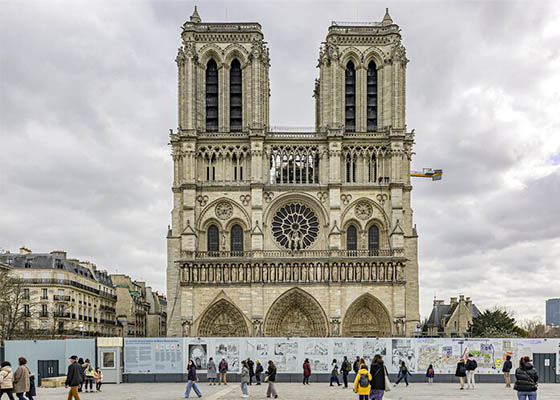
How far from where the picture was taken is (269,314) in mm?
48188

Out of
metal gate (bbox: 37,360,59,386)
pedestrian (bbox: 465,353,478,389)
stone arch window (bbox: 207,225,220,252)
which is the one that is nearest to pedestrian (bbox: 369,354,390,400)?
pedestrian (bbox: 465,353,478,389)

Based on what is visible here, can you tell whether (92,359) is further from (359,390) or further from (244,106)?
(244,106)

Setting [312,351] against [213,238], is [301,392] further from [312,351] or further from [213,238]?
[213,238]

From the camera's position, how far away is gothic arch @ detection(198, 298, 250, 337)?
48312 millimetres

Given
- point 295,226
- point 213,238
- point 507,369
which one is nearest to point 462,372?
point 507,369

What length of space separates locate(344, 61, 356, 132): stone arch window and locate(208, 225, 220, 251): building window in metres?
11.8

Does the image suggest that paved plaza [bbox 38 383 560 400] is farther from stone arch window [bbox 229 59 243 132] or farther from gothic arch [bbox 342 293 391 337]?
stone arch window [bbox 229 59 243 132]

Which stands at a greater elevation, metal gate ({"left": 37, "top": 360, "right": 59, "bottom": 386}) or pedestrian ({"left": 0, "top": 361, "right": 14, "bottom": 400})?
pedestrian ({"left": 0, "top": 361, "right": 14, "bottom": 400})

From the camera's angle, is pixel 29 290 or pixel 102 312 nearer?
pixel 29 290

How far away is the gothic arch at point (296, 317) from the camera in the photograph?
159 feet

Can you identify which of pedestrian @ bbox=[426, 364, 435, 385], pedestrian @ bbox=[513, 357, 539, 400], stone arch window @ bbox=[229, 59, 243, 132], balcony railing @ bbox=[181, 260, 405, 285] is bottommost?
pedestrian @ bbox=[426, 364, 435, 385]

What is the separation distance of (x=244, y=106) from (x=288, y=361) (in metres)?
23.7

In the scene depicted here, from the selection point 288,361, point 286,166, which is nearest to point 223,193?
point 286,166

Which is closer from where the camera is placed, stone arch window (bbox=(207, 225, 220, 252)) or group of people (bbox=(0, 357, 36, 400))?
group of people (bbox=(0, 357, 36, 400))
